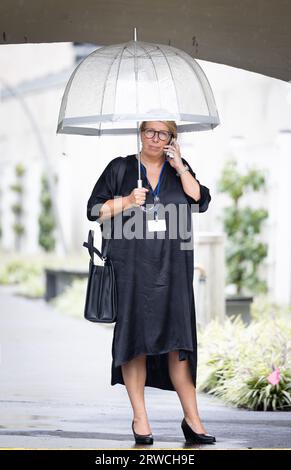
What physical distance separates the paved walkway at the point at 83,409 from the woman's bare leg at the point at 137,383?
237mm

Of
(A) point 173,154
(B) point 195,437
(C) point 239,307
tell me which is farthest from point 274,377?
(C) point 239,307

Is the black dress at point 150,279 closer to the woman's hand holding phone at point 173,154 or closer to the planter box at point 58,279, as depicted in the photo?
the woman's hand holding phone at point 173,154

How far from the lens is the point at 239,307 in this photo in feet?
39.9

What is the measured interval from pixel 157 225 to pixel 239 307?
21.4 ft

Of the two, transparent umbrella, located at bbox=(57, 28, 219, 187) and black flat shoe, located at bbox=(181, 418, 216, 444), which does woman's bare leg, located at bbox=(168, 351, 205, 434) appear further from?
transparent umbrella, located at bbox=(57, 28, 219, 187)

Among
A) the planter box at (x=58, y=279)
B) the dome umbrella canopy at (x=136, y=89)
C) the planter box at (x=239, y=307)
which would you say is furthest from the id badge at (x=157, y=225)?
the planter box at (x=58, y=279)

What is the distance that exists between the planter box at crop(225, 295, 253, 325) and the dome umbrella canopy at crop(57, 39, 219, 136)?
6.07m

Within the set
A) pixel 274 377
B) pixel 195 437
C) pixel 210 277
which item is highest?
pixel 210 277

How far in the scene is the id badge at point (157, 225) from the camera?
5738mm

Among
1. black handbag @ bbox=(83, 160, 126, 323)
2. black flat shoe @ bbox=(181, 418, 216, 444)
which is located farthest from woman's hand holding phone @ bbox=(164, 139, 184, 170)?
black flat shoe @ bbox=(181, 418, 216, 444)

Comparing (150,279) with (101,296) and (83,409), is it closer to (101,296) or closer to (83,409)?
(101,296)
